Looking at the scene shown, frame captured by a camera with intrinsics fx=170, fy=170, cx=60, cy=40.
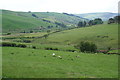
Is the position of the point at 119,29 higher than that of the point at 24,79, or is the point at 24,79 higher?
the point at 119,29

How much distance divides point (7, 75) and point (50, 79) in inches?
213

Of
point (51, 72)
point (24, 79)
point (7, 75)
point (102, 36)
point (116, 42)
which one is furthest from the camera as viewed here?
point (102, 36)

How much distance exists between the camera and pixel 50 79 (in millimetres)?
19922

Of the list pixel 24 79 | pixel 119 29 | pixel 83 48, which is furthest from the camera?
pixel 119 29

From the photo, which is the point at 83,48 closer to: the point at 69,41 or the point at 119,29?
the point at 69,41

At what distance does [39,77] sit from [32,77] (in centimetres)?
84

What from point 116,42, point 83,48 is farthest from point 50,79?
point 116,42

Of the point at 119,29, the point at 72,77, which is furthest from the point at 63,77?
the point at 119,29

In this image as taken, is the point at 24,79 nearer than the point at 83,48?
Yes

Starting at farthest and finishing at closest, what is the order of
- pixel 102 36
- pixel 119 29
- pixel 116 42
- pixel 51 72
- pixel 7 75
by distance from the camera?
pixel 119 29 < pixel 102 36 < pixel 116 42 < pixel 51 72 < pixel 7 75

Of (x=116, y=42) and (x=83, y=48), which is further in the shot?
(x=116, y=42)

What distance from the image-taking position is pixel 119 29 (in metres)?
116

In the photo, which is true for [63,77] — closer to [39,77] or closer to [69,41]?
[39,77]

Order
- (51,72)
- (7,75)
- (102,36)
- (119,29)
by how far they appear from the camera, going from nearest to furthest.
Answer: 1. (7,75)
2. (51,72)
3. (102,36)
4. (119,29)
